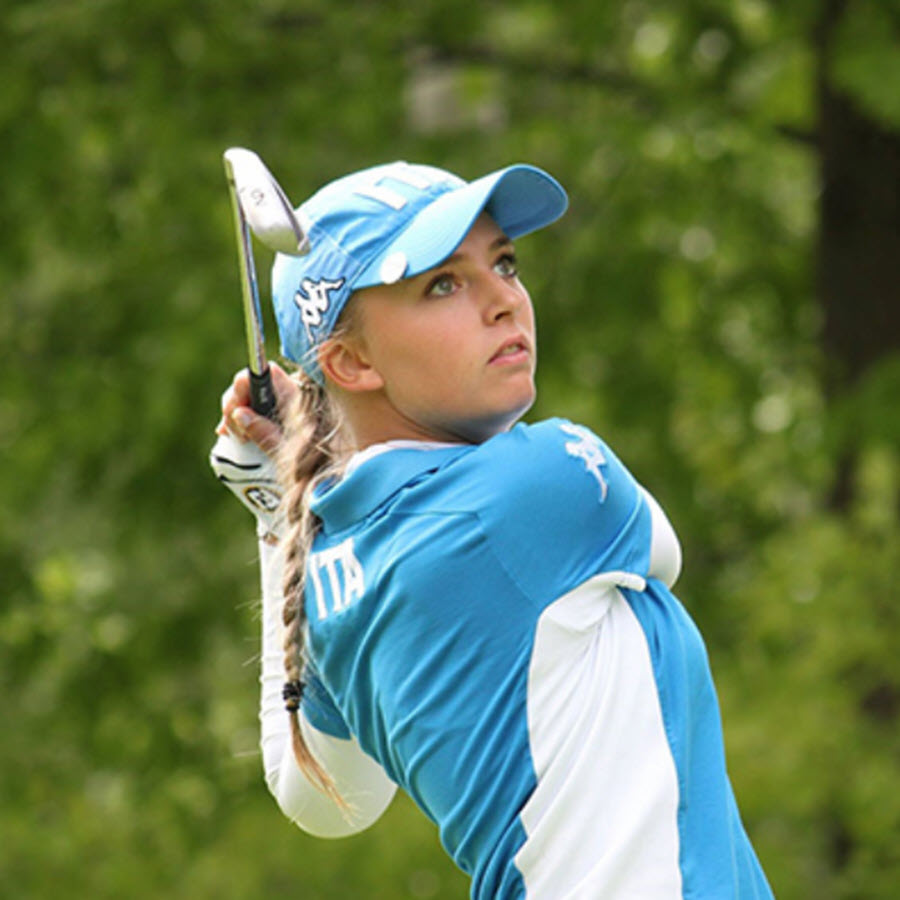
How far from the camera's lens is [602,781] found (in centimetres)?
214

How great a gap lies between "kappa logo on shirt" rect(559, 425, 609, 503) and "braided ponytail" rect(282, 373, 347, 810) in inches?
13.5

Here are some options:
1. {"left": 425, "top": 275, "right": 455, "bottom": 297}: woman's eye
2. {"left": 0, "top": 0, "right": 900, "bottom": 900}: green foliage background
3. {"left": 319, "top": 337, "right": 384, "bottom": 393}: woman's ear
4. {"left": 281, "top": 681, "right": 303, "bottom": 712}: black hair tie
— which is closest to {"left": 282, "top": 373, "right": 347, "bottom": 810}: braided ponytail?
{"left": 281, "top": 681, "right": 303, "bottom": 712}: black hair tie

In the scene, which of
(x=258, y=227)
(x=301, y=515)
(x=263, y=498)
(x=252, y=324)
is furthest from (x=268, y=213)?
(x=263, y=498)

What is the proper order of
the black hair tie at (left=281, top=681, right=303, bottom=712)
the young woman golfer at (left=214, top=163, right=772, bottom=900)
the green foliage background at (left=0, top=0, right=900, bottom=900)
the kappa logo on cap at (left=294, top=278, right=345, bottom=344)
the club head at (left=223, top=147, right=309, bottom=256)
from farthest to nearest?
the green foliage background at (left=0, top=0, right=900, bottom=900) < the black hair tie at (left=281, top=681, right=303, bottom=712) < the kappa logo on cap at (left=294, top=278, right=345, bottom=344) < the club head at (left=223, top=147, right=309, bottom=256) < the young woman golfer at (left=214, top=163, right=772, bottom=900)

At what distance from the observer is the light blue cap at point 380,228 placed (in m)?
2.30

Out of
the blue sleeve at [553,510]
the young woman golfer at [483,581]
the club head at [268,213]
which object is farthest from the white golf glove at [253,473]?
the blue sleeve at [553,510]

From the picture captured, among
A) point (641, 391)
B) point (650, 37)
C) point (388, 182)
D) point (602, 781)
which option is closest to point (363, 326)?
point (388, 182)

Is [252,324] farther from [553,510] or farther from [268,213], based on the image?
[553,510]

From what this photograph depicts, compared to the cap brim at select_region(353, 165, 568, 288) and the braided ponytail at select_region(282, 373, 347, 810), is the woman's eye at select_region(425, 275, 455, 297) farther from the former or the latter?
the braided ponytail at select_region(282, 373, 347, 810)

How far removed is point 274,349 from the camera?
6.97 metres

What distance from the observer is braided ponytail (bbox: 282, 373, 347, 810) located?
8.04 feet

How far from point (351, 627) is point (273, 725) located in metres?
0.46

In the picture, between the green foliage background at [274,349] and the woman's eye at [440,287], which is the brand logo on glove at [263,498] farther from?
the green foliage background at [274,349]

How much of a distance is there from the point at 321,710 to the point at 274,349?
4.49 m
